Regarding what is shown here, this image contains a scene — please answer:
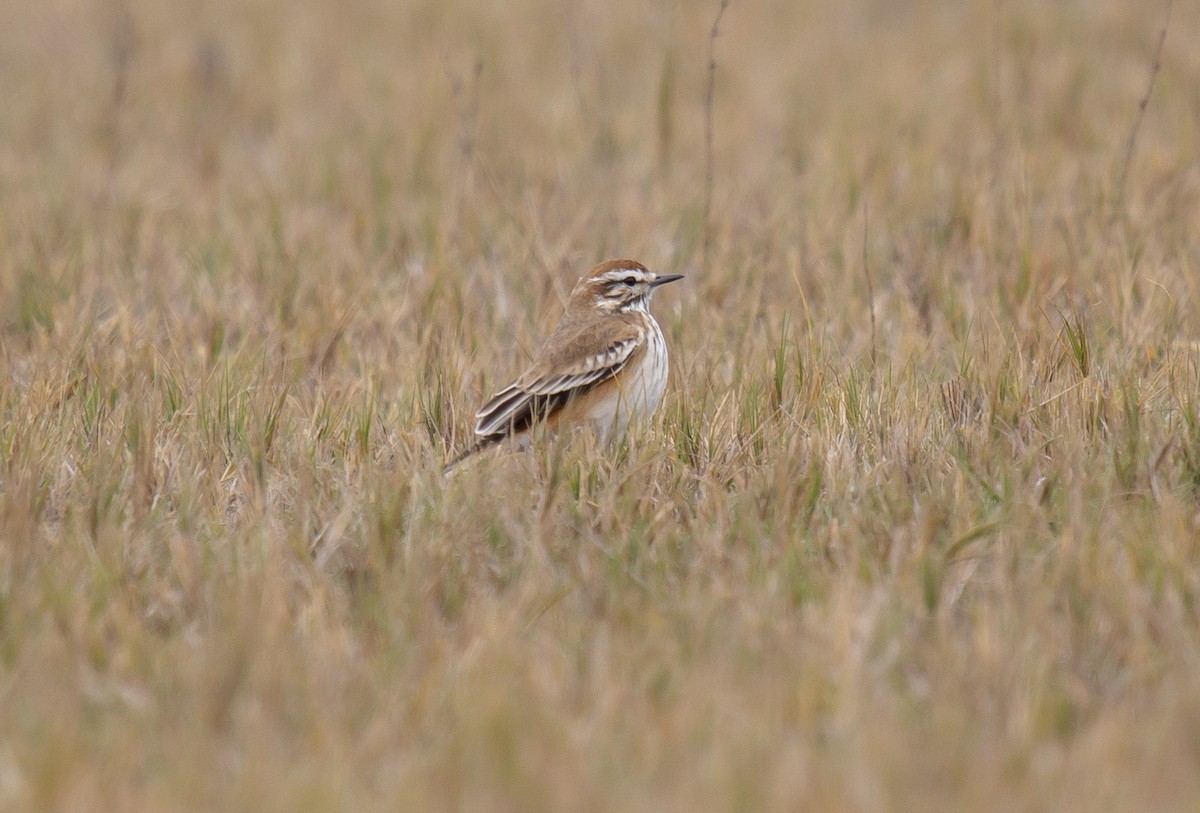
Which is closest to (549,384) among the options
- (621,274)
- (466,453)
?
(466,453)

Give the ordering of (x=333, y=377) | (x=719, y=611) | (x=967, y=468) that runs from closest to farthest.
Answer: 1. (x=719, y=611)
2. (x=967, y=468)
3. (x=333, y=377)

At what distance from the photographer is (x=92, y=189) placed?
9727 millimetres

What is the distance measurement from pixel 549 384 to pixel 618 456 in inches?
30.8

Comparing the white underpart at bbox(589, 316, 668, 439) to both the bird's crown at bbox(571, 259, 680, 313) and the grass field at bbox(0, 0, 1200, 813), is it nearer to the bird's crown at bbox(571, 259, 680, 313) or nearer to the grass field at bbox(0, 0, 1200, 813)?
the grass field at bbox(0, 0, 1200, 813)

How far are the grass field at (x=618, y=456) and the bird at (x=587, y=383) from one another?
19 cm

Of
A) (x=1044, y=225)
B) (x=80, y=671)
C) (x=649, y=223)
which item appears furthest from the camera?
(x=649, y=223)

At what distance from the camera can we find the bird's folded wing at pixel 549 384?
603 centimetres

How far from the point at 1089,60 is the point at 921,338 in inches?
185

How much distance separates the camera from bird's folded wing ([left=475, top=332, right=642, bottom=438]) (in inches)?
237

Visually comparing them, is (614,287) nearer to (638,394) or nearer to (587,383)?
(587,383)

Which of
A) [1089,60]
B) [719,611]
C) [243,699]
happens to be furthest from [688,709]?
[1089,60]

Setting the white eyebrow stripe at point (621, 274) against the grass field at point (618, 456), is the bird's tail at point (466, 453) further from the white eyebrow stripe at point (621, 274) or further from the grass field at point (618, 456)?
the white eyebrow stripe at point (621, 274)

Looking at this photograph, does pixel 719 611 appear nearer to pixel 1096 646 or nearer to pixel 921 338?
pixel 1096 646

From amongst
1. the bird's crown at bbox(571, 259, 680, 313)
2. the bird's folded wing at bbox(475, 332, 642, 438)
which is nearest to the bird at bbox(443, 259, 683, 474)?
the bird's folded wing at bbox(475, 332, 642, 438)
